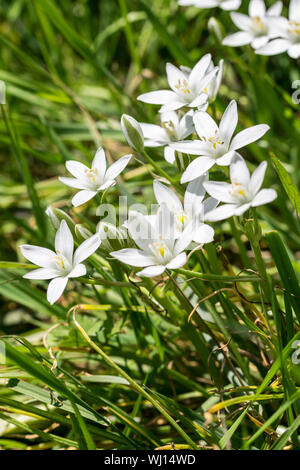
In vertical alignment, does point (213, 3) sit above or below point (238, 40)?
above

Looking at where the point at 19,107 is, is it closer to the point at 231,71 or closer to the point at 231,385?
the point at 231,71

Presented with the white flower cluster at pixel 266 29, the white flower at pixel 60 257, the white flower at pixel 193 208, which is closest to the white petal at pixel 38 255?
the white flower at pixel 60 257

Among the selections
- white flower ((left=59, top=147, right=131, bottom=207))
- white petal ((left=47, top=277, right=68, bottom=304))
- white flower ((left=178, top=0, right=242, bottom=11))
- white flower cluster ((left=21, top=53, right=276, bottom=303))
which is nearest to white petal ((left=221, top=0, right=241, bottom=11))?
white flower ((left=178, top=0, right=242, bottom=11))

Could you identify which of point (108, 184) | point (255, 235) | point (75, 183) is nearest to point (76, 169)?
point (75, 183)

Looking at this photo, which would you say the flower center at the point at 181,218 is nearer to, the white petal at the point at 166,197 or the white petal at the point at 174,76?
the white petal at the point at 166,197

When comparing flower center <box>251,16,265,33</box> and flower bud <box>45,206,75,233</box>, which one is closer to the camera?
flower bud <box>45,206,75,233</box>

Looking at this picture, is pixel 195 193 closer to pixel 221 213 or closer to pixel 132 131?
pixel 221 213

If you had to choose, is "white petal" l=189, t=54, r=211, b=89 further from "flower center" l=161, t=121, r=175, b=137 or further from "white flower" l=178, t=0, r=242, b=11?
"white flower" l=178, t=0, r=242, b=11
